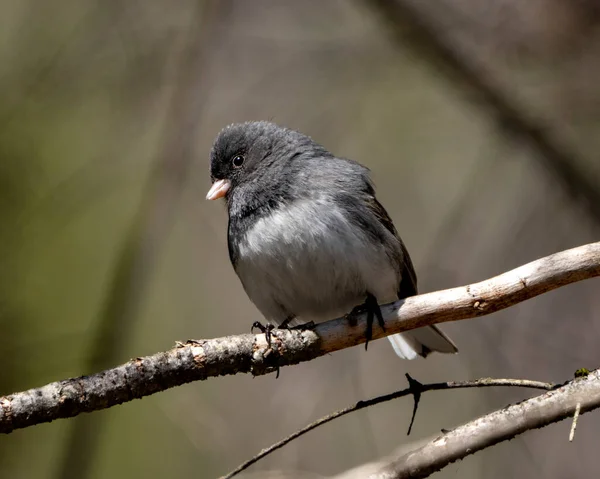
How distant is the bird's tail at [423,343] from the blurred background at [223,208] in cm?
40

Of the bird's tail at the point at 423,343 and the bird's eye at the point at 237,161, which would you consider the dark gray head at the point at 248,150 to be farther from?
the bird's tail at the point at 423,343

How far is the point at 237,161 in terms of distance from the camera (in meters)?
3.19

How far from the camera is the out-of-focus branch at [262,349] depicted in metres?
1.71

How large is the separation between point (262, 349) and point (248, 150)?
141 centimetres

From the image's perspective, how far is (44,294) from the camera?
4016mm

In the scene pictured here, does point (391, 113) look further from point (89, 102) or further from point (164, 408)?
point (164, 408)

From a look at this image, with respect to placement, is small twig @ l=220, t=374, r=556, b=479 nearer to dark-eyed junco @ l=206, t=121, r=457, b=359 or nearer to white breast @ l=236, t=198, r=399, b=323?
dark-eyed junco @ l=206, t=121, r=457, b=359

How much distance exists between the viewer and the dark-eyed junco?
2.65 m

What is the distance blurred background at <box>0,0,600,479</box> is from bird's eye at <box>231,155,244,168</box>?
0.53 metres

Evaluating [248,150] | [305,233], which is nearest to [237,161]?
[248,150]

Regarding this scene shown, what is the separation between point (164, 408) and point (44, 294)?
0.99m

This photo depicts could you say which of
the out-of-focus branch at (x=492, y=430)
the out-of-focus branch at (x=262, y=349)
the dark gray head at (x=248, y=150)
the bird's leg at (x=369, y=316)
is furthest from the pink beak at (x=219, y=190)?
the out-of-focus branch at (x=492, y=430)

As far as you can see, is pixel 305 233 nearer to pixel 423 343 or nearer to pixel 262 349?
pixel 262 349

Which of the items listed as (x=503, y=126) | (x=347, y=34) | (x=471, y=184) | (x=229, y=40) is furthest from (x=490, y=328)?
(x=229, y=40)
